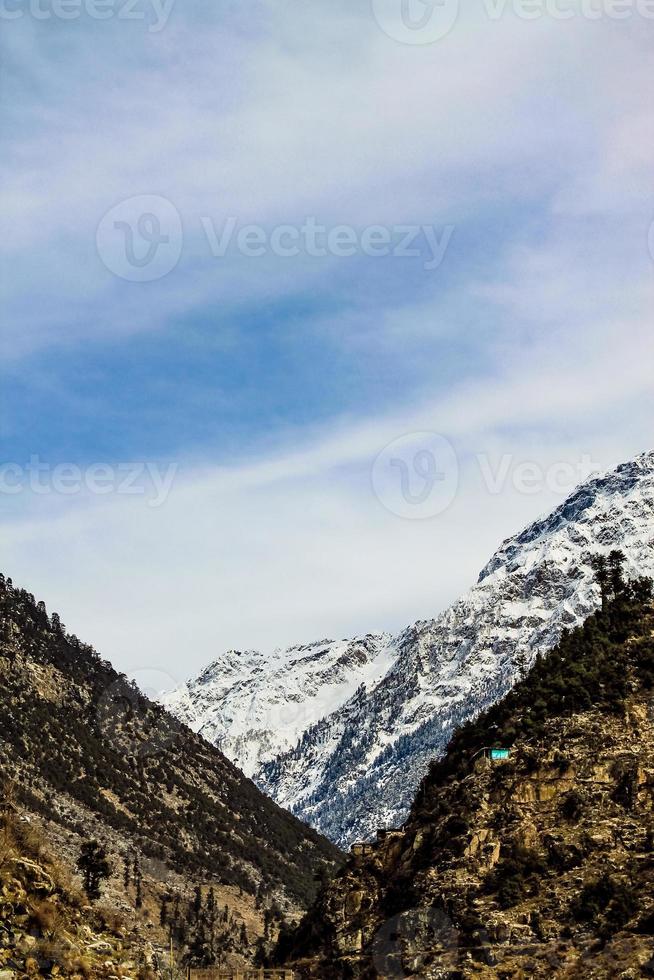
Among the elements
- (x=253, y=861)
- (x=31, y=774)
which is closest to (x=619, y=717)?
(x=31, y=774)

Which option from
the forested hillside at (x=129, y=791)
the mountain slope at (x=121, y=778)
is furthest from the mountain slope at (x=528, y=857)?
the mountain slope at (x=121, y=778)

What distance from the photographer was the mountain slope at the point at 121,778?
13625 cm

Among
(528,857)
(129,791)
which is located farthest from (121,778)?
(528,857)

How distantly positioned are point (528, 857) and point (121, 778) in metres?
103

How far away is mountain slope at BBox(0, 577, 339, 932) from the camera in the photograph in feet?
447

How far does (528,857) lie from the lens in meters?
60.4

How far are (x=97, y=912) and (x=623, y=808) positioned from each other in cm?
4195

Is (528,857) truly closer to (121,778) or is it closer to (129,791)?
(129,791)

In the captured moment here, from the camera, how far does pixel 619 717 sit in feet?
224

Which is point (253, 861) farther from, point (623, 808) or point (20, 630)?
point (623, 808)

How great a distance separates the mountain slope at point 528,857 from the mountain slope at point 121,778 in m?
59.4
